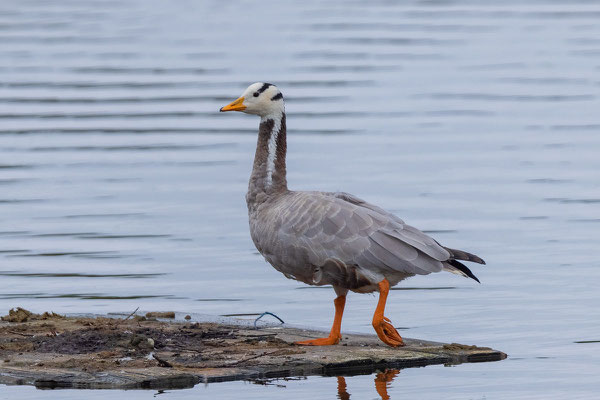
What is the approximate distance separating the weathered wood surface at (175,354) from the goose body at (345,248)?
421mm

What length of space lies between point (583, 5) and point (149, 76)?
2554 centimetres

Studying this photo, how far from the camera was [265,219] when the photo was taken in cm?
1272

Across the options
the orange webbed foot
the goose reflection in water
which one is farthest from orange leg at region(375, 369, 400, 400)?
the orange webbed foot

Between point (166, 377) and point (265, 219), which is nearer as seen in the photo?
point (166, 377)

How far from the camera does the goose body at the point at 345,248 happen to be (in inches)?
476

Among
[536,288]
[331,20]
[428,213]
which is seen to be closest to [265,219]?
[536,288]

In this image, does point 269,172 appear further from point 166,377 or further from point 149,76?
point 149,76

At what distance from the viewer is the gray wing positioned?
12.1m

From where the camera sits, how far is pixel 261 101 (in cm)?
1354

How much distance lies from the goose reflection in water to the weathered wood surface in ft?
0.40

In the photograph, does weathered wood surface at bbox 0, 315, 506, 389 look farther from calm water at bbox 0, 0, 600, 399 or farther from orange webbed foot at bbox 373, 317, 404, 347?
calm water at bbox 0, 0, 600, 399

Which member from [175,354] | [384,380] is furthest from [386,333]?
[175,354]

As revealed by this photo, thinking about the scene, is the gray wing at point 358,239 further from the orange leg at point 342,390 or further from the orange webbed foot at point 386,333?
the orange leg at point 342,390

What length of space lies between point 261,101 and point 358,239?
6.95ft
